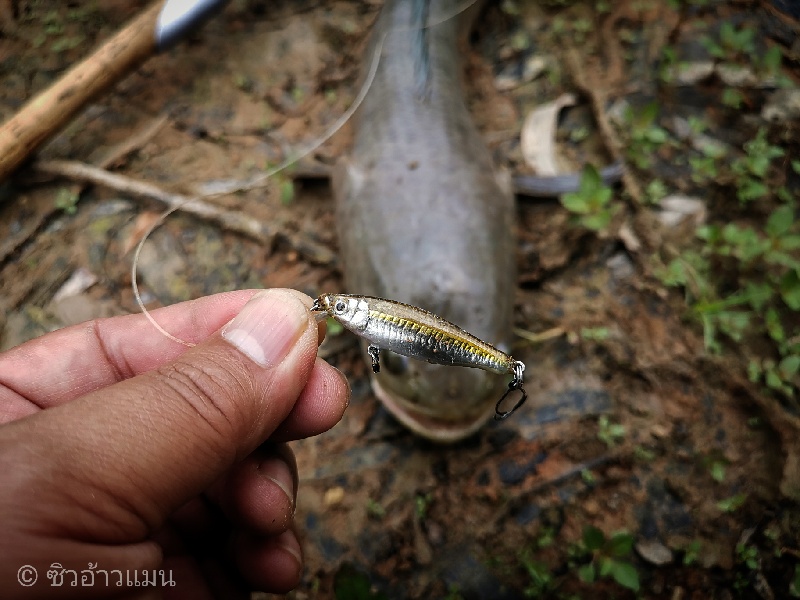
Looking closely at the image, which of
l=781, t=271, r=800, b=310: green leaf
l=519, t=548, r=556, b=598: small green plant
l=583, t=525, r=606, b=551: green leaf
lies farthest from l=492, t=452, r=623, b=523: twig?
l=781, t=271, r=800, b=310: green leaf

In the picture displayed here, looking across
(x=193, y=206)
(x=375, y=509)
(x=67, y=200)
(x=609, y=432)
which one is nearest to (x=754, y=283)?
(x=609, y=432)

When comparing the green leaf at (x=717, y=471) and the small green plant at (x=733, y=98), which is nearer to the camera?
the green leaf at (x=717, y=471)

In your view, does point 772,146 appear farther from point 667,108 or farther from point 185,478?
point 185,478

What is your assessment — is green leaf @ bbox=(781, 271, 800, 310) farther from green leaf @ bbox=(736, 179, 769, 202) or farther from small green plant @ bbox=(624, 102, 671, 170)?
small green plant @ bbox=(624, 102, 671, 170)

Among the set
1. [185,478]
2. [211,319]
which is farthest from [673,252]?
[185,478]

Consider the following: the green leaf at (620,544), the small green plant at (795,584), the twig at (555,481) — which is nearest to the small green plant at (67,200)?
the twig at (555,481)
